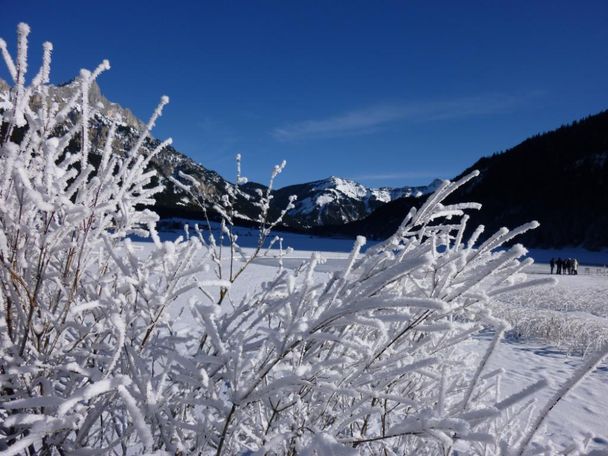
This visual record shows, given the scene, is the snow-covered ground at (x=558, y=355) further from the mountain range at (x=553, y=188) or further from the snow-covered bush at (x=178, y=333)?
the mountain range at (x=553, y=188)

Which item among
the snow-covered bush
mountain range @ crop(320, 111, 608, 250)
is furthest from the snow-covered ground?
mountain range @ crop(320, 111, 608, 250)

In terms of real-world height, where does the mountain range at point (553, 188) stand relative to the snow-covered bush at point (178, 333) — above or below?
above

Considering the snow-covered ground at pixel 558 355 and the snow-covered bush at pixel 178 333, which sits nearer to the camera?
the snow-covered bush at pixel 178 333

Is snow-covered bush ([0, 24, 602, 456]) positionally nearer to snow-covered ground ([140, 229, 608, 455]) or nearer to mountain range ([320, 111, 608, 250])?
snow-covered ground ([140, 229, 608, 455])

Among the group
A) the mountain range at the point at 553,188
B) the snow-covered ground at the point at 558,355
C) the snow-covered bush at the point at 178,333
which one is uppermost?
the mountain range at the point at 553,188

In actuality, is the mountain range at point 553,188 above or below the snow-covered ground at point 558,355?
above

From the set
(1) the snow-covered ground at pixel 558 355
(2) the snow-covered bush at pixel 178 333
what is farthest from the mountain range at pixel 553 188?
(2) the snow-covered bush at pixel 178 333

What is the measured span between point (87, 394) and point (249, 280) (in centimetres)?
1390

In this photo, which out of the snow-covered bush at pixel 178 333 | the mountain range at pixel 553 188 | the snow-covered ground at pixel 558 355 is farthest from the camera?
the mountain range at pixel 553 188

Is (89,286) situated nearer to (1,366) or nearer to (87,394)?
(1,366)

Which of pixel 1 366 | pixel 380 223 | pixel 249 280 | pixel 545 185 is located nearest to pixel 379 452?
pixel 1 366

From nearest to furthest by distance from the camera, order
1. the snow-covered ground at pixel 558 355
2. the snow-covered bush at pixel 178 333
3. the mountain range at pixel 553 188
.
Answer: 1. the snow-covered bush at pixel 178 333
2. the snow-covered ground at pixel 558 355
3. the mountain range at pixel 553 188

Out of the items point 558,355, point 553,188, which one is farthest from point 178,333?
point 553,188

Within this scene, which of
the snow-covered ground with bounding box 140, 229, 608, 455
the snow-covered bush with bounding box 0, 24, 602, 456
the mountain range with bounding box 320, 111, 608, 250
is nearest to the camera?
the snow-covered bush with bounding box 0, 24, 602, 456
